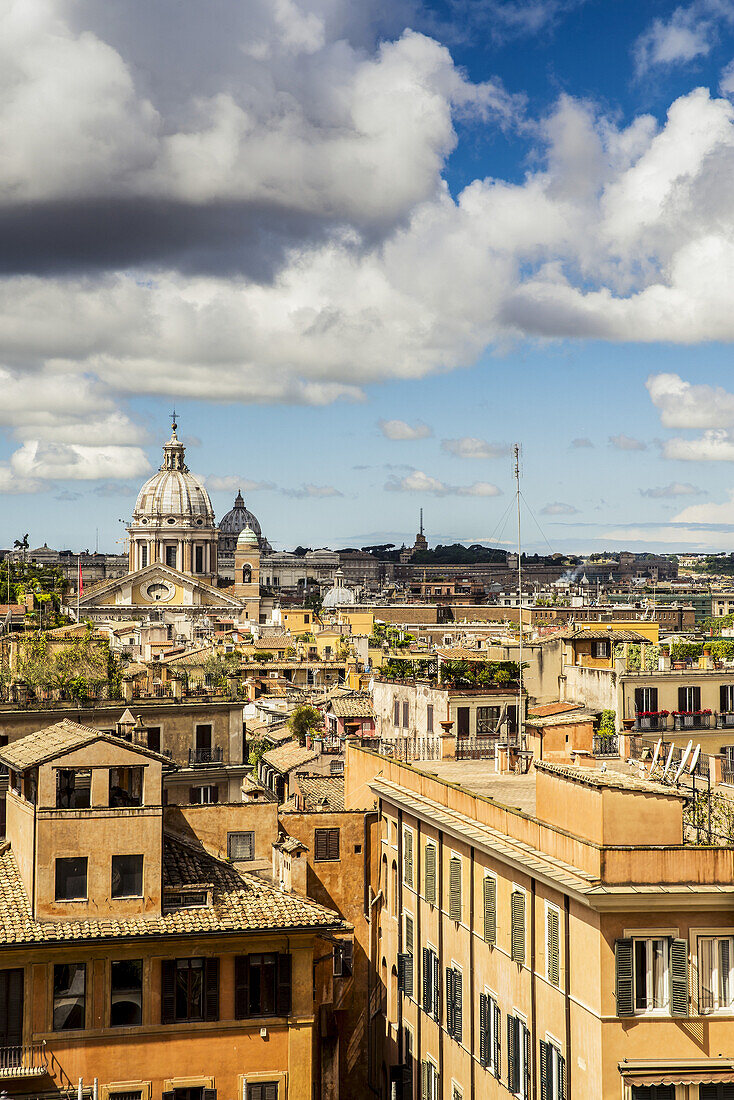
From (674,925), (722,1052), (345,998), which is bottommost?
(345,998)

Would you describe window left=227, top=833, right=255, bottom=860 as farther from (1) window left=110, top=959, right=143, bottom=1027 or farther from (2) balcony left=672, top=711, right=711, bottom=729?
(2) balcony left=672, top=711, right=711, bottom=729

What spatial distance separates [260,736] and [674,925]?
31.7m

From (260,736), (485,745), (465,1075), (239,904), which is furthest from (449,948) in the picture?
(260,736)

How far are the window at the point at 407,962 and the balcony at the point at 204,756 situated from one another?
9.72 metres

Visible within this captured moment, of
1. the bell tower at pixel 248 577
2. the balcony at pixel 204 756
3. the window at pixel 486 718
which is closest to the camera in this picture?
the balcony at pixel 204 756

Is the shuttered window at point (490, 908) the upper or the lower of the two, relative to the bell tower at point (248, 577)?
lower

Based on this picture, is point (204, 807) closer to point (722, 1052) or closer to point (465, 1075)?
point (465, 1075)

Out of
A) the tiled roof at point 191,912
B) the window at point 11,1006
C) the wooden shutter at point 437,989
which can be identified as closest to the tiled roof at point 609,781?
the tiled roof at point 191,912

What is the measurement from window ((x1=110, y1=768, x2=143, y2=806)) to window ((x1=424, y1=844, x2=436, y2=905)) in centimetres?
459

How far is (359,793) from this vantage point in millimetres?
26922

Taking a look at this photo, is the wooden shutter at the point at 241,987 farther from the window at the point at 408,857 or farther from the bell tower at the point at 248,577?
the bell tower at the point at 248,577

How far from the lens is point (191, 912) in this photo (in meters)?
19.2

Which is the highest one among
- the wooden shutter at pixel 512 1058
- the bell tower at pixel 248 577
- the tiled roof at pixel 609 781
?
the bell tower at pixel 248 577

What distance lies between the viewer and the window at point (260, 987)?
1894 cm
